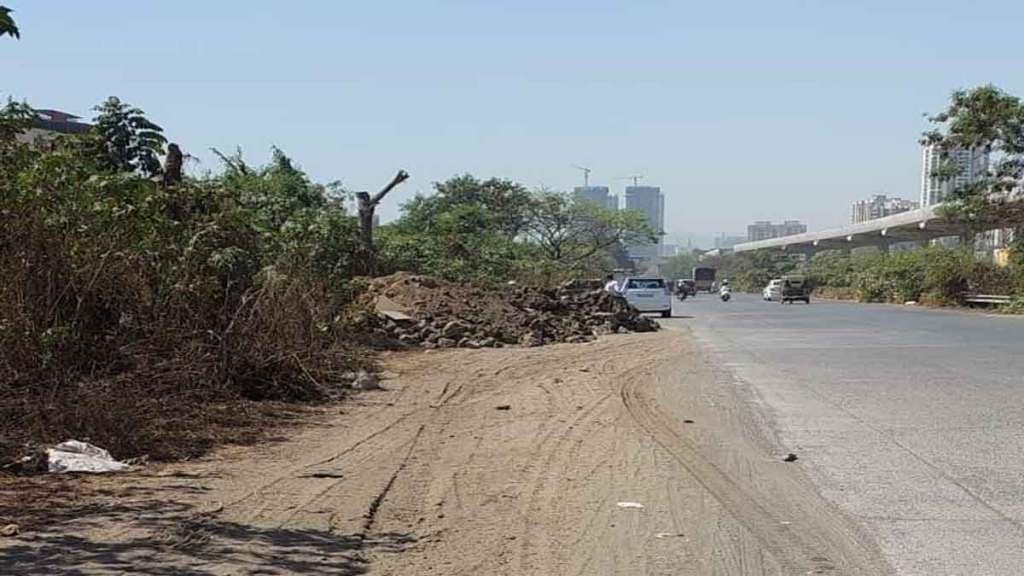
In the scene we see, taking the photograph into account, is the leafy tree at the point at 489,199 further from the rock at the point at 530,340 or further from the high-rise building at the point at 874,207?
the high-rise building at the point at 874,207

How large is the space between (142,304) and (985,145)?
146ft

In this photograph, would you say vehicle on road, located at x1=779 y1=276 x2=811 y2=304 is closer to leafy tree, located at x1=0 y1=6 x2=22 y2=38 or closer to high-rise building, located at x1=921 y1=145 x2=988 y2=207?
high-rise building, located at x1=921 y1=145 x2=988 y2=207

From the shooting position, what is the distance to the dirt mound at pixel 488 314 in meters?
23.2

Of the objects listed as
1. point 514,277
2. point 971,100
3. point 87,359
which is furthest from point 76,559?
point 971,100

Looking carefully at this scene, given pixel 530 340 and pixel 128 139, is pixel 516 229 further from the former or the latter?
pixel 128 139

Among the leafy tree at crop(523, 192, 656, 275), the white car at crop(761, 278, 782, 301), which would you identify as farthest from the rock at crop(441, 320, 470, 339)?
the leafy tree at crop(523, 192, 656, 275)

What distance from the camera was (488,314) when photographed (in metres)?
26.1

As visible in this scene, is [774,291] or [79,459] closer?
[79,459]

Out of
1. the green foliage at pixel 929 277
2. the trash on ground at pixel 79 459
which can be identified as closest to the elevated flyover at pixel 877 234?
the green foliage at pixel 929 277

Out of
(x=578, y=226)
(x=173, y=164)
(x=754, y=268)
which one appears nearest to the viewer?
(x=173, y=164)

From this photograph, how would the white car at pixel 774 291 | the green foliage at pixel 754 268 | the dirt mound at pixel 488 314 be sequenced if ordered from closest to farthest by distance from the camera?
the dirt mound at pixel 488 314
the white car at pixel 774 291
the green foliage at pixel 754 268

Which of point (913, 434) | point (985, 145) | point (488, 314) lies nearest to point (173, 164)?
point (913, 434)

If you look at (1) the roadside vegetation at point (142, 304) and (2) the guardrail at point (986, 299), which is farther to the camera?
(2) the guardrail at point (986, 299)

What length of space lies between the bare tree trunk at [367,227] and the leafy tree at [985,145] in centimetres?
2721
